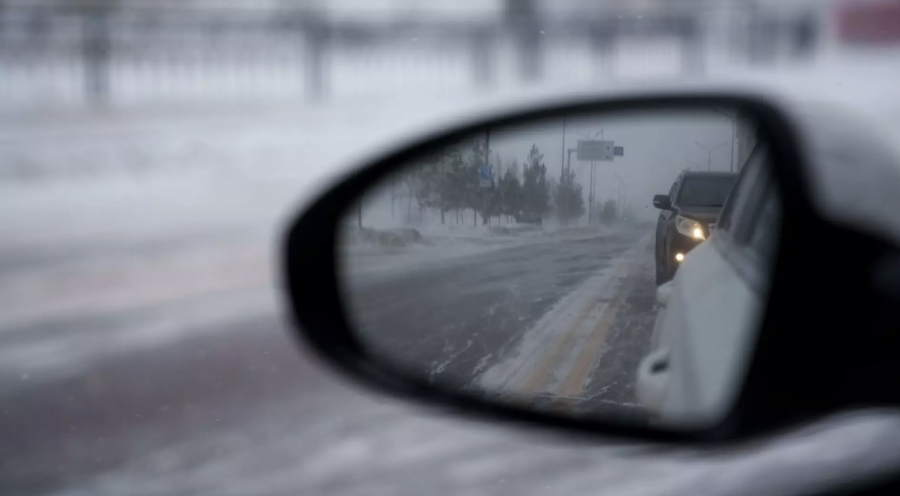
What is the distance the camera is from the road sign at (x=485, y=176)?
2597 millimetres

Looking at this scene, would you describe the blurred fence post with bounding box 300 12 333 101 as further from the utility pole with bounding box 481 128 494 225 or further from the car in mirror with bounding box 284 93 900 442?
the utility pole with bounding box 481 128 494 225

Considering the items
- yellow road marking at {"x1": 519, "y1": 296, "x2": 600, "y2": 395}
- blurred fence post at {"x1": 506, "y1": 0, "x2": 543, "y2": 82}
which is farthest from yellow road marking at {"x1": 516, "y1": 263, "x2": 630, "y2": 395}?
blurred fence post at {"x1": 506, "y1": 0, "x2": 543, "y2": 82}

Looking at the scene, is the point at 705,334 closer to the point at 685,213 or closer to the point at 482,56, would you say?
the point at 685,213

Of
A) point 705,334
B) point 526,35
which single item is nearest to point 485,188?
point 705,334

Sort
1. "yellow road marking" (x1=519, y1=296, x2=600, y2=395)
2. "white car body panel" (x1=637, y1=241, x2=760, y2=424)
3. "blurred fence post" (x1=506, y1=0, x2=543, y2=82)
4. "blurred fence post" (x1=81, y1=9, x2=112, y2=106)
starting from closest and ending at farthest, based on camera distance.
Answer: "white car body panel" (x1=637, y1=241, x2=760, y2=424), "yellow road marking" (x1=519, y1=296, x2=600, y2=395), "blurred fence post" (x1=81, y1=9, x2=112, y2=106), "blurred fence post" (x1=506, y1=0, x2=543, y2=82)

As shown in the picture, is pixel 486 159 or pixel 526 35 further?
pixel 526 35

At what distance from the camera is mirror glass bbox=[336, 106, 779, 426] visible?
214 centimetres

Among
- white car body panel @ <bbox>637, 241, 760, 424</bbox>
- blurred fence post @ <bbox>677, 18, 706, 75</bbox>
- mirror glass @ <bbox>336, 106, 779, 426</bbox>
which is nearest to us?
white car body panel @ <bbox>637, 241, 760, 424</bbox>

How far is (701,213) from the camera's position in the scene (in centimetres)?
228

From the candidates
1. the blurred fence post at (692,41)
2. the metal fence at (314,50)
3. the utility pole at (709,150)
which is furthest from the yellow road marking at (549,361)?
the blurred fence post at (692,41)

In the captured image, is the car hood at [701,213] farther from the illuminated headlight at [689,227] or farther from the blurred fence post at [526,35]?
the blurred fence post at [526,35]

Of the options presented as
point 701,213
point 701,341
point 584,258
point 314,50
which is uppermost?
point 314,50

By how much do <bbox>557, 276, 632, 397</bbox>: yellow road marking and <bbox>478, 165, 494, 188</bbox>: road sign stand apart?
51cm

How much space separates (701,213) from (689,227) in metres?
0.04
